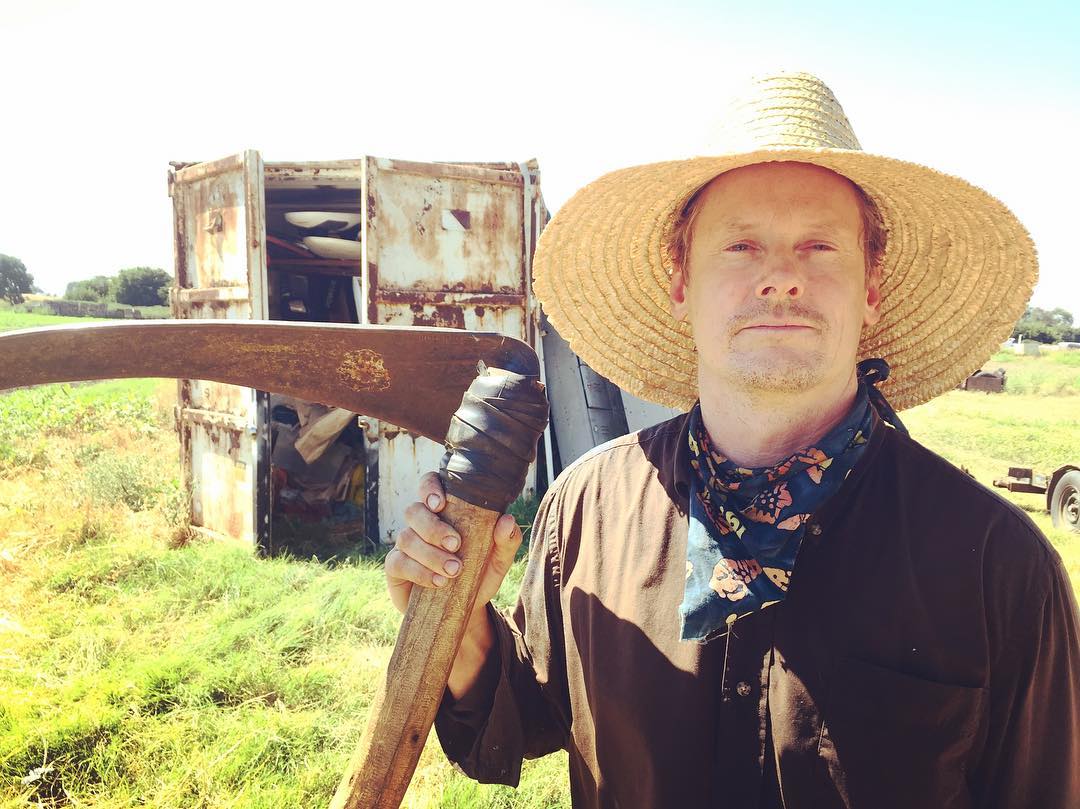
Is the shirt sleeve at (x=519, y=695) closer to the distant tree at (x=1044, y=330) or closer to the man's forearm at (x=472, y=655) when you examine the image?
the man's forearm at (x=472, y=655)

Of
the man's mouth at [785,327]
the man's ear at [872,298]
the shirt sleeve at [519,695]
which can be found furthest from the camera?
the man's ear at [872,298]

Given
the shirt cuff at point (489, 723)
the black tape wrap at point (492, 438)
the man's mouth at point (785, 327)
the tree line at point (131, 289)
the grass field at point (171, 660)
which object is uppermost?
the tree line at point (131, 289)

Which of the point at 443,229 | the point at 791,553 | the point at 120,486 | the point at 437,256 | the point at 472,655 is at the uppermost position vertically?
the point at 443,229

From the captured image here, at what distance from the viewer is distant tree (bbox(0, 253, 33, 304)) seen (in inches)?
2509

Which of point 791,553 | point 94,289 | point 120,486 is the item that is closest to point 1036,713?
point 791,553

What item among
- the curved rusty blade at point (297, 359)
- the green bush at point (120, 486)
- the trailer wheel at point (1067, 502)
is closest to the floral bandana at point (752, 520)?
the curved rusty blade at point (297, 359)

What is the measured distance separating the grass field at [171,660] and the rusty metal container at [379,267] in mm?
565

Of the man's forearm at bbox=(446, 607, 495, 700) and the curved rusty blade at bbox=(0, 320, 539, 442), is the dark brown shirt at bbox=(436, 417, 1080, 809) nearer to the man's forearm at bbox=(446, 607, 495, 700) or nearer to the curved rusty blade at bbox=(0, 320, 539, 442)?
the man's forearm at bbox=(446, 607, 495, 700)

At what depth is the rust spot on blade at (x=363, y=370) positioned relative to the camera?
1.12 metres

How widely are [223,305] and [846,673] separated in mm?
5554

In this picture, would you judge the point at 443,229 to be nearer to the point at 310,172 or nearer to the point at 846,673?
the point at 310,172

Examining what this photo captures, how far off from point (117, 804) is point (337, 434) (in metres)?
4.30

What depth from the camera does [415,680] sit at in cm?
110

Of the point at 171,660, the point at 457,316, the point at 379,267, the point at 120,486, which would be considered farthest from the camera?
the point at 120,486
